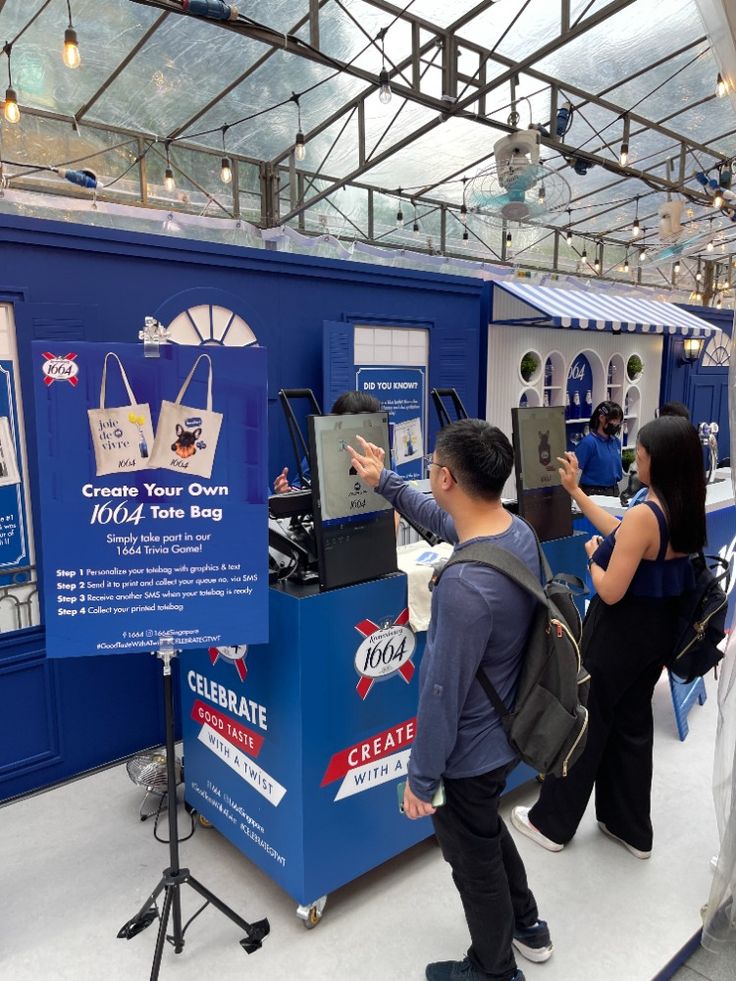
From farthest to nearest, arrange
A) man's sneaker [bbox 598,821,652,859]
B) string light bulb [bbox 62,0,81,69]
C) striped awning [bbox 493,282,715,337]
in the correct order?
string light bulb [bbox 62,0,81,69], striped awning [bbox 493,282,715,337], man's sneaker [bbox 598,821,652,859]

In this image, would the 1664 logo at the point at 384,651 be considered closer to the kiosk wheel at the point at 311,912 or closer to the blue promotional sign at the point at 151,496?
the blue promotional sign at the point at 151,496

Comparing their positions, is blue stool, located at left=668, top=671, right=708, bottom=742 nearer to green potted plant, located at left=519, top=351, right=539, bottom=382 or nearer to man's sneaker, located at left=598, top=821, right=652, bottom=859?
man's sneaker, located at left=598, top=821, right=652, bottom=859

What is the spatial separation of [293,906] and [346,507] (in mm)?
1385

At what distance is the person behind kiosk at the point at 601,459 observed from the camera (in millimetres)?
4938

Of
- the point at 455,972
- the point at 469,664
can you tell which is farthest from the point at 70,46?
the point at 455,972

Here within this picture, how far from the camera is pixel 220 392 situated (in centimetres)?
172

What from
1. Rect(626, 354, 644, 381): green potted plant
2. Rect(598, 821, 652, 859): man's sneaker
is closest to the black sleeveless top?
Rect(598, 821, 652, 859): man's sneaker

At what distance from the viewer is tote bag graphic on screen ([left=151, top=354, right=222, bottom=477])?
1698 mm

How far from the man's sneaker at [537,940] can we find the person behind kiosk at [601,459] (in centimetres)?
345

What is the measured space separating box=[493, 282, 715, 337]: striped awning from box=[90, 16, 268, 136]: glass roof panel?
4266 mm

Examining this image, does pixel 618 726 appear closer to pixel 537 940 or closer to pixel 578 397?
pixel 537 940

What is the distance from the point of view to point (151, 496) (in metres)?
1.72

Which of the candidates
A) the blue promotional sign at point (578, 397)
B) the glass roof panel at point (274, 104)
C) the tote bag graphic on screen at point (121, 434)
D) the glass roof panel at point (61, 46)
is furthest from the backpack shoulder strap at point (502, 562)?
the glass roof panel at point (274, 104)

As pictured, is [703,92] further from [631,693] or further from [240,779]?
[240,779]
